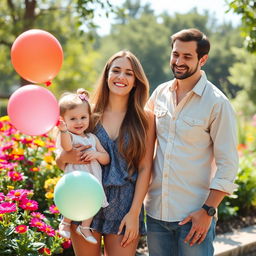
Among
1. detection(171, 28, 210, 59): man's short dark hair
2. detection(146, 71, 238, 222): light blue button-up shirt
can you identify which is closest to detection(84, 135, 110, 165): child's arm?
detection(146, 71, 238, 222): light blue button-up shirt

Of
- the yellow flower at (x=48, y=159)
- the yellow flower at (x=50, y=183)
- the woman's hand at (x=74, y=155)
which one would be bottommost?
the yellow flower at (x=50, y=183)

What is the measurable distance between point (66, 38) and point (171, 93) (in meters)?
12.9

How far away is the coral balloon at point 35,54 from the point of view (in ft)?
7.36

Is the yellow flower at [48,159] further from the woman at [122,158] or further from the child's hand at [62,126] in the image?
the child's hand at [62,126]

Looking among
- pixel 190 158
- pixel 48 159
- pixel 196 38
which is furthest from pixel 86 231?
pixel 48 159

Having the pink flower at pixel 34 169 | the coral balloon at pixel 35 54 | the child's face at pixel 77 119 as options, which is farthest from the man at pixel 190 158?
the pink flower at pixel 34 169

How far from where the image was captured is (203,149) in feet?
8.11

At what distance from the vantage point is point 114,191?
249cm

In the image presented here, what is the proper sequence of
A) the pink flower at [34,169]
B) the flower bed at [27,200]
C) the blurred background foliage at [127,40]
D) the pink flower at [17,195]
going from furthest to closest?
the blurred background foliage at [127,40], the pink flower at [34,169], the pink flower at [17,195], the flower bed at [27,200]

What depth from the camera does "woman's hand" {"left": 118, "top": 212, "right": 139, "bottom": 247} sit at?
2430mm

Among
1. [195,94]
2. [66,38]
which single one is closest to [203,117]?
[195,94]

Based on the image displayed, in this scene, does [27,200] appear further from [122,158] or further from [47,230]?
[122,158]

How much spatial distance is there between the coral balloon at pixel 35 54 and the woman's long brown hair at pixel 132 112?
16.7 inches

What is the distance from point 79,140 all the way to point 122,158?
27 centimetres
